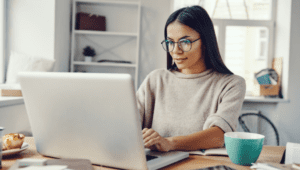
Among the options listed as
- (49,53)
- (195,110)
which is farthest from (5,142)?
(49,53)

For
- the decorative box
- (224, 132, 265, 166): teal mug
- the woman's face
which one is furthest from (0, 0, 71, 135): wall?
(224, 132, 265, 166): teal mug

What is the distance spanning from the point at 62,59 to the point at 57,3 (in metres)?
0.61

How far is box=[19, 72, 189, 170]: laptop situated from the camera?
58cm

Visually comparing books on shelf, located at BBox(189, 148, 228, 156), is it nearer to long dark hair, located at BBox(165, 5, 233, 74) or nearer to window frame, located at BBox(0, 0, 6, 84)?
long dark hair, located at BBox(165, 5, 233, 74)

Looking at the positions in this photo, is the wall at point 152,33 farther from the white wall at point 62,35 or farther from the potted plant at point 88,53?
the white wall at point 62,35

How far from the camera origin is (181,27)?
3.58 ft

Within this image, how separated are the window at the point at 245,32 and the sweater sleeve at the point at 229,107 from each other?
2.37 meters

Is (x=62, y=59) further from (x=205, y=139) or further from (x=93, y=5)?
(x=205, y=139)

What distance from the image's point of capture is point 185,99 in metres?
1.19

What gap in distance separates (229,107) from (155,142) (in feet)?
1.26

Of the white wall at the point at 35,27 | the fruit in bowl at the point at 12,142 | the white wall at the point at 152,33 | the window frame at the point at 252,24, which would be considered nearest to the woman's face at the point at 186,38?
the fruit in bowl at the point at 12,142

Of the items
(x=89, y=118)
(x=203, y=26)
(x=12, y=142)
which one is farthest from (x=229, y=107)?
(x=12, y=142)

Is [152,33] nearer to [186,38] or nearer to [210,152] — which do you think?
[186,38]

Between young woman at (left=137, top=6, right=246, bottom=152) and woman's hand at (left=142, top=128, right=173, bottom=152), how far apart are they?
0.18 m
